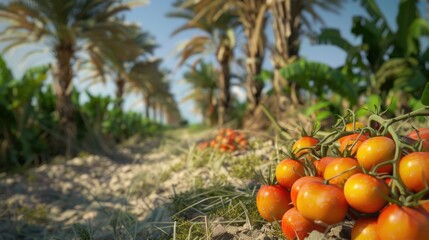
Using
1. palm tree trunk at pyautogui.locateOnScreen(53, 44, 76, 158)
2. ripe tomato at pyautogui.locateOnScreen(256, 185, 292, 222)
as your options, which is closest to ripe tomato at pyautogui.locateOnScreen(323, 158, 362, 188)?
ripe tomato at pyautogui.locateOnScreen(256, 185, 292, 222)

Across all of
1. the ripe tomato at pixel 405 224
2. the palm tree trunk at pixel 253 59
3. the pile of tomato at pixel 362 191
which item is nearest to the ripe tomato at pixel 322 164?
the pile of tomato at pixel 362 191

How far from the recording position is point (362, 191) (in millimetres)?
1034

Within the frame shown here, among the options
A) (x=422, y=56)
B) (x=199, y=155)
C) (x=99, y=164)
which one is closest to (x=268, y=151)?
(x=199, y=155)

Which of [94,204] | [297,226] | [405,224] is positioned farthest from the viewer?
[94,204]

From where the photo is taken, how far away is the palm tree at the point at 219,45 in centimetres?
1330

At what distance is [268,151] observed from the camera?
125 inches

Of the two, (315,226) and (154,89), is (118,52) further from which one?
(154,89)

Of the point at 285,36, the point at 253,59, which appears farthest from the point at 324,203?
the point at 253,59

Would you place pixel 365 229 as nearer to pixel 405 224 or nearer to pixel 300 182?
pixel 405 224

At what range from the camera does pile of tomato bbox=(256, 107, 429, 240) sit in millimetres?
979

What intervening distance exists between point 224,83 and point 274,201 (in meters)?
12.3

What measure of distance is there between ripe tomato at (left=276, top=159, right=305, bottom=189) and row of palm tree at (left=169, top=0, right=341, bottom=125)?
473 cm

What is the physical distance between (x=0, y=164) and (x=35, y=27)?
4.07m

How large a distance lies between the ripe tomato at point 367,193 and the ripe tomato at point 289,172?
27 centimetres
